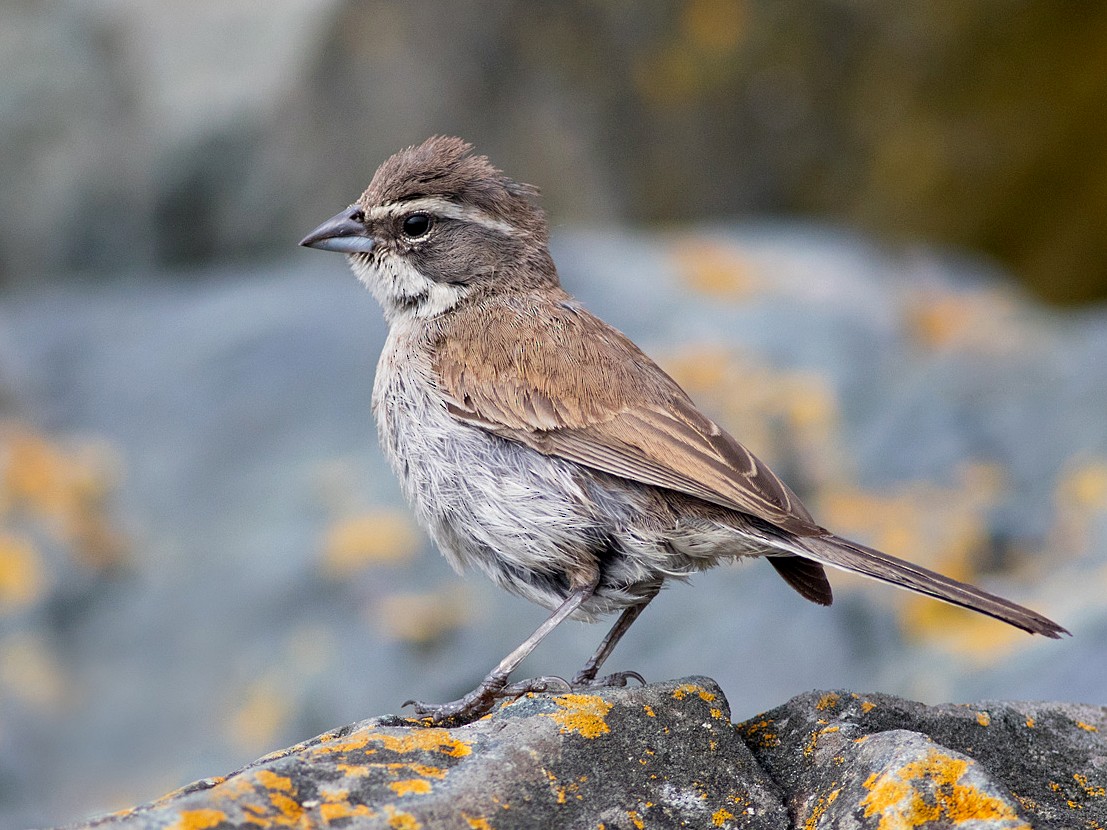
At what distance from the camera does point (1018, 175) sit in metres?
12.7

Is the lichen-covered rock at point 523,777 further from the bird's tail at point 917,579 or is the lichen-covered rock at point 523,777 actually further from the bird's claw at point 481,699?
the bird's tail at point 917,579

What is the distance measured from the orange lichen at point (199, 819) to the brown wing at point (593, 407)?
216 cm

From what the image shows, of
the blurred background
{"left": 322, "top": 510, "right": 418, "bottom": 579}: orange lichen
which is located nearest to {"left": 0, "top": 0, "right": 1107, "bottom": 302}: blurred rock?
the blurred background

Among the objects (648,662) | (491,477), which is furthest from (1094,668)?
(491,477)

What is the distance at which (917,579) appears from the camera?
162 inches

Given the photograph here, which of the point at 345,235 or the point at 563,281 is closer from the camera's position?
the point at 345,235

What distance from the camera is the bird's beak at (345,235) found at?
5699mm

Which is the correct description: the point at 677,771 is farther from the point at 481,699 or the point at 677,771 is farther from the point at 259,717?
the point at 259,717

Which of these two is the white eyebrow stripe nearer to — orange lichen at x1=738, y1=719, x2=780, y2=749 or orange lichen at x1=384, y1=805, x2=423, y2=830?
orange lichen at x1=738, y1=719, x2=780, y2=749

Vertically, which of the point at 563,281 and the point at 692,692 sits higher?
the point at 563,281

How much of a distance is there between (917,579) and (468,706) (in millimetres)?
1579

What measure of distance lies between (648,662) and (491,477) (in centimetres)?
252

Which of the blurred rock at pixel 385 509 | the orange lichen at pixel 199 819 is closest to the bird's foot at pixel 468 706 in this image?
the orange lichen at pixel 199 819

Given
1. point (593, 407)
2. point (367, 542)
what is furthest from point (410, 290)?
point (367, 542)
